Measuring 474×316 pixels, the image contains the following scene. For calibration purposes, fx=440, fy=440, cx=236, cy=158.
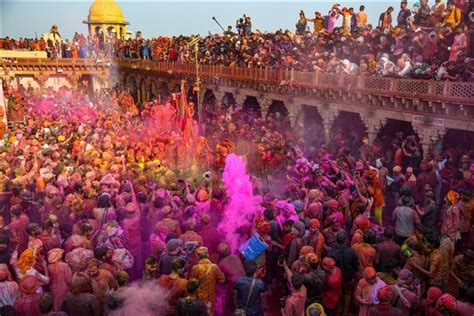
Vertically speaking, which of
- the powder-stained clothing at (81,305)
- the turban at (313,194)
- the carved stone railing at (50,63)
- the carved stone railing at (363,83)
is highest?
the carved stone railing at (50,63)

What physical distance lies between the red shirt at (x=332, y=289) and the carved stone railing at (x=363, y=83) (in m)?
8.82

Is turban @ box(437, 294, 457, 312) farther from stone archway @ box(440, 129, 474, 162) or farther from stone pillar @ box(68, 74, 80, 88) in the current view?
stone pillar @ box(68, 74, 80, 88)

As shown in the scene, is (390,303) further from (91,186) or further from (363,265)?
(91,186)

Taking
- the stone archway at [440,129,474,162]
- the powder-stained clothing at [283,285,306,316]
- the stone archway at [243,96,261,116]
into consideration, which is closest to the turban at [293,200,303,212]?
the powder-stained clothing at [283,285,306,316]

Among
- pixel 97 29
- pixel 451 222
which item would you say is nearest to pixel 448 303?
pixel 451 222

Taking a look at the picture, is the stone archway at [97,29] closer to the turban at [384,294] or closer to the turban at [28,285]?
the turban at [28,285]

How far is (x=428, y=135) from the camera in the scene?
14.4 m

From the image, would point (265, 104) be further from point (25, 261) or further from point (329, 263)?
point (25, 261)

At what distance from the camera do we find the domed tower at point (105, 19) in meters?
57.0

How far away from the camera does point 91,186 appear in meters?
9.27

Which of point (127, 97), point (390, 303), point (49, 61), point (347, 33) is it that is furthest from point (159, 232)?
point (49, 61)

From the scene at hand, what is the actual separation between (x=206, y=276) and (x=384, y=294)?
2181 mm

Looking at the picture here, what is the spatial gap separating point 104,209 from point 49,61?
36164 millimetres

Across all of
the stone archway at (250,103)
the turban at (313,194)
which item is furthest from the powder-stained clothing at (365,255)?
the stone archway at (250,103)
